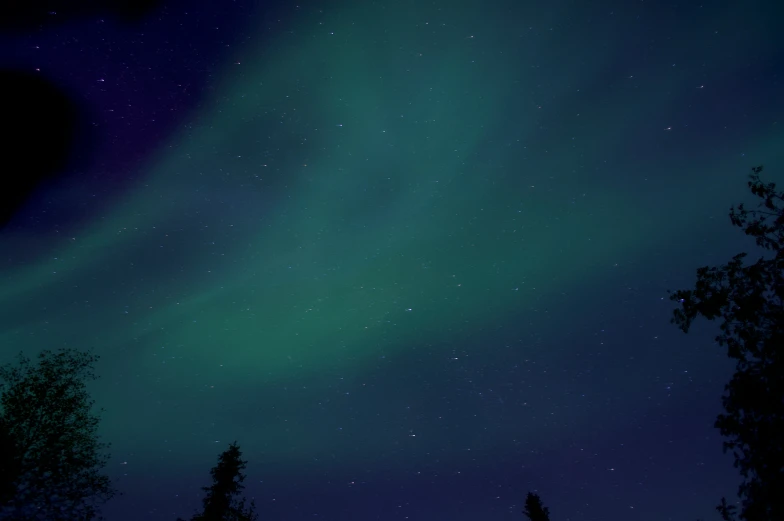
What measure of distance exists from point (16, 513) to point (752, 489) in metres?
18.7

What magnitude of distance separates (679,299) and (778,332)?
2130 mm

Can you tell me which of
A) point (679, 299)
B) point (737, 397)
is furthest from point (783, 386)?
point (679, 299)

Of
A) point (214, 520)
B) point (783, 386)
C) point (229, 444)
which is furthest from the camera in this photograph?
point (229, 444)

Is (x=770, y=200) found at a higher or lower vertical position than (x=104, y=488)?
higher

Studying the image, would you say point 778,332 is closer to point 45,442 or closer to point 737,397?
point 737,397

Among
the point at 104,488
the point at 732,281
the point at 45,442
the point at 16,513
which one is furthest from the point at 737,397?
the point at 45,442

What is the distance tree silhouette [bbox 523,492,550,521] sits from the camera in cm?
2441

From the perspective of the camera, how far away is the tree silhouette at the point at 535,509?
24.4 metres

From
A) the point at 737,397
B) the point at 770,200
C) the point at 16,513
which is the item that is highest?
the point at 770,200

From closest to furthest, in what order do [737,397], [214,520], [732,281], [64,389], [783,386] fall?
[783,386] → [737,397] → [732,281] → [64,389] → [214,520]

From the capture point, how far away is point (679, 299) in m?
9.93

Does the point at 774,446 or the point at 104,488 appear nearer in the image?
the point at 774,446

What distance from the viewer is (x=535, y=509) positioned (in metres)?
24.8

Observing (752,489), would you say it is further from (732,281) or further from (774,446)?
(732,281)
